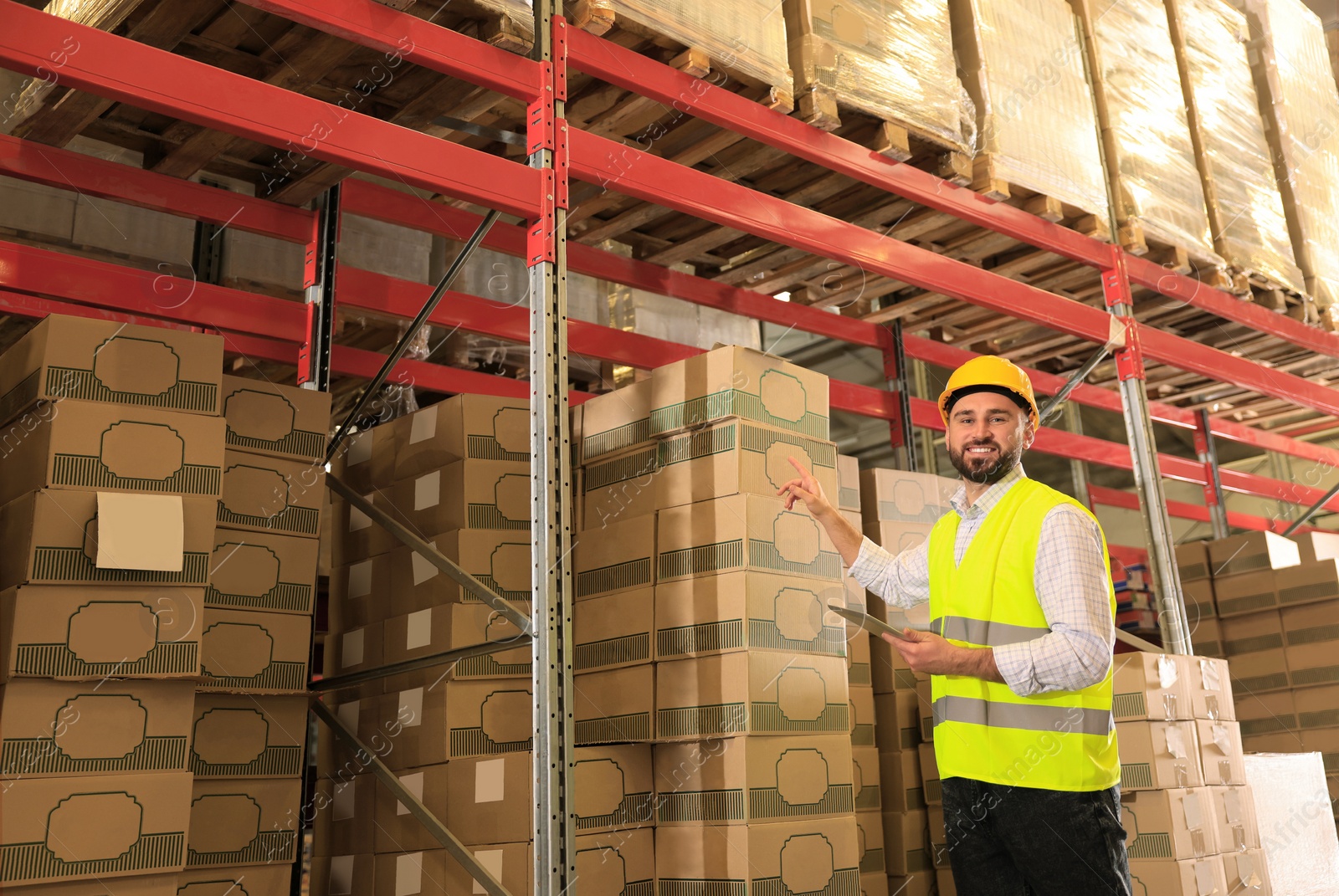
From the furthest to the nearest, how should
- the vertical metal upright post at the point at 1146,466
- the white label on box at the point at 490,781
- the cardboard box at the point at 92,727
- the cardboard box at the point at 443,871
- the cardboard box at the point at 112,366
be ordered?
the vertical metal upright post at the point at 1146,466 < the white label on box at the point at 490,781 < the cardboard box at the point at 443,871 < the cardboard box at the point at 112,366 < the cardboard box at the point at 92,727

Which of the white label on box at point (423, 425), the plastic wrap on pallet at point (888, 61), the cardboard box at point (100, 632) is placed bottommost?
the cardboard box at point (100, 632)

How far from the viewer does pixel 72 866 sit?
342cm

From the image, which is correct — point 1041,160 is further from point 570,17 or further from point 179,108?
point 179,108

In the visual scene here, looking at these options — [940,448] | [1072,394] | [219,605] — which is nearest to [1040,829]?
[219,605]

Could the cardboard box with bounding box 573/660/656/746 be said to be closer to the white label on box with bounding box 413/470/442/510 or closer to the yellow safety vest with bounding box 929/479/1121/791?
the white label on box with bounding box 413/470/442/510

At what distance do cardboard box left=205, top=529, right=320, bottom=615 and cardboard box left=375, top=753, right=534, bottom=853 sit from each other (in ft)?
2.80

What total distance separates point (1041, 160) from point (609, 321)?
2.77 m

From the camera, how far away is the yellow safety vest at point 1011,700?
2746 mm

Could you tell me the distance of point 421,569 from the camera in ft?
15.9

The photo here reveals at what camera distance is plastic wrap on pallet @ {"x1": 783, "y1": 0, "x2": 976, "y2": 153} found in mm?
5273

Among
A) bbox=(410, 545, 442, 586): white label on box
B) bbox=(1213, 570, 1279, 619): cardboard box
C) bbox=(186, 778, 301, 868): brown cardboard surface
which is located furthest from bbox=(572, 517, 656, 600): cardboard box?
bbox=(1213, 570, 1279, 619): cardboard box

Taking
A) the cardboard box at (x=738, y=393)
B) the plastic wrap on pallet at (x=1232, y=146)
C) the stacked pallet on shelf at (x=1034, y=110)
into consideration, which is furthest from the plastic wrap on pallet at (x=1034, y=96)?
the cardboard box at (x=738, y=393)

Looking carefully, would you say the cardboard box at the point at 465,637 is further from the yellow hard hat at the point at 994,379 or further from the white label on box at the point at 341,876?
the yellow hard hat at the point at 994,379

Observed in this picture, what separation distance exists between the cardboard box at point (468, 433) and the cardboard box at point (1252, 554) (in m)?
6.07
